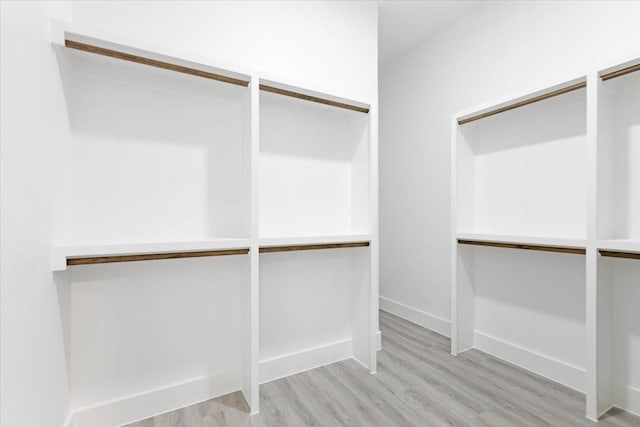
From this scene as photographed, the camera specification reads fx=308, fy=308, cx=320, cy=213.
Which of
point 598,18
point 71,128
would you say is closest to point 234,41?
point 71,128

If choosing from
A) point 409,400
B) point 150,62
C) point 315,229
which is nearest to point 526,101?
point 315,229

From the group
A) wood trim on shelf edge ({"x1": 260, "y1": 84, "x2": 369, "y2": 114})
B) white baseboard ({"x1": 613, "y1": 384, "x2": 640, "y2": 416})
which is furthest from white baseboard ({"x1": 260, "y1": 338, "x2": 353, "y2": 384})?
wood trim on shelf edge ({"x1": 260, "y1": 84, "x2": 369, "y2": 114})

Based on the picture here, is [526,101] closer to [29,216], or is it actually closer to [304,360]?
[304,360]

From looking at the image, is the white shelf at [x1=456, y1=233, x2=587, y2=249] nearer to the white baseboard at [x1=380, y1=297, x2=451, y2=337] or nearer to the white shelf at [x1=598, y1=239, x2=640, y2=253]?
the white shelf at [x1=598, y1=239, x2=640, y2=253]

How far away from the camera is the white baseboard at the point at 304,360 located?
190cm

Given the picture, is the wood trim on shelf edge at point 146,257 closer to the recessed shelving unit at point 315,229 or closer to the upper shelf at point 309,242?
the upper shelf at point 309,242

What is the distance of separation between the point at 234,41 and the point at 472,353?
264 centimetres

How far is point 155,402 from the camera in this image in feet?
5.13

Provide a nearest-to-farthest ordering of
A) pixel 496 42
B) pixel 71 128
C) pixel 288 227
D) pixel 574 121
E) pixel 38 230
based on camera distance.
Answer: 1. pixel 38 230
2. pixel 71 128
3. pixel 574 121
4. pixel 288 227
5. pixel 496 42

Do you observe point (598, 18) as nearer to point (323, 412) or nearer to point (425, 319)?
point (425, 319)

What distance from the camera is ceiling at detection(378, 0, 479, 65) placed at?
2.41m

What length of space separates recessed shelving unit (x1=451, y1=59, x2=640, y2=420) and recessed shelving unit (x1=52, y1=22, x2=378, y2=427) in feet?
2.78

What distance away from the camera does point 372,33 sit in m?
2.34

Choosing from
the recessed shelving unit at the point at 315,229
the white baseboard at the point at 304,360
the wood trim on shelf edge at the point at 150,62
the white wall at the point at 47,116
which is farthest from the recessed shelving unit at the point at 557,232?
the wood trim on shelf edge at the point at 150,62
